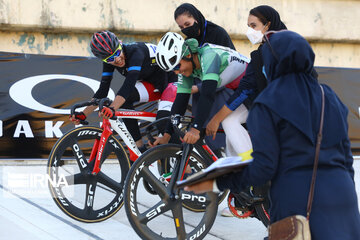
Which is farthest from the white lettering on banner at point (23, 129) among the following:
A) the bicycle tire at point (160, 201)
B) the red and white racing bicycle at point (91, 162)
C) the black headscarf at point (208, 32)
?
the bicycle tire at point (160, 201)

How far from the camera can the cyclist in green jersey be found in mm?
3930

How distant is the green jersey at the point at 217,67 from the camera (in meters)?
3.99

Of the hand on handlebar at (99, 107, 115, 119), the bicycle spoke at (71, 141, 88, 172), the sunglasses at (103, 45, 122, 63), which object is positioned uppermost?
the sunglasses at (103, 45, 122, 63)

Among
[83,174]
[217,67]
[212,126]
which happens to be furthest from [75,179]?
[217,67]

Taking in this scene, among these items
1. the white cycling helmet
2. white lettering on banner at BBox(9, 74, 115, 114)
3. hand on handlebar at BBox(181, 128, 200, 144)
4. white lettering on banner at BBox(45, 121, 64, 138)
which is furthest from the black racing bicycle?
white lettering on banner at BBox(9, 74, 115, 114)

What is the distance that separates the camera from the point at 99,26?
981 centimetres

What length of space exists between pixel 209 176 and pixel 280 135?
1.06ft

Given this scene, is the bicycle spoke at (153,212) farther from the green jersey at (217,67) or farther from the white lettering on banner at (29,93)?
the white lettering on banner at (29,93)

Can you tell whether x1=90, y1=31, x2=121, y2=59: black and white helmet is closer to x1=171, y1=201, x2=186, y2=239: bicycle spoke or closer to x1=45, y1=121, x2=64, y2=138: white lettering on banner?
x1=171, y1=201, x2=186, y2=239: bicycle spoke

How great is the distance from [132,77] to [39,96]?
338cm

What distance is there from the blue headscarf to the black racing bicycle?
1824mm

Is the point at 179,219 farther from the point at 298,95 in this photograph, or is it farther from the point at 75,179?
the point at 298,95

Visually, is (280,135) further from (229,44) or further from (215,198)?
(229,44)

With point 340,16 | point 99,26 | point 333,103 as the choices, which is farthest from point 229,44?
point 340,16
